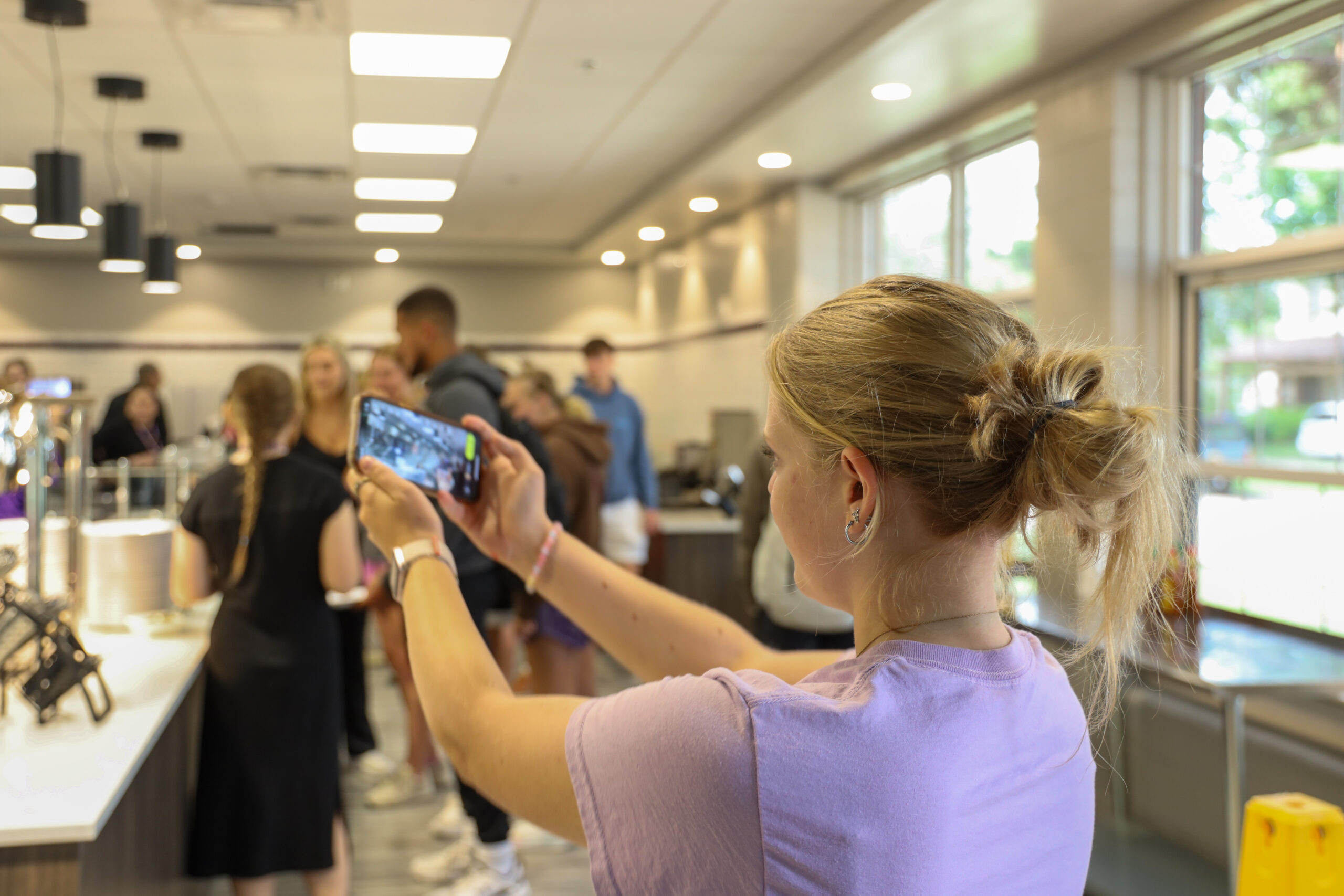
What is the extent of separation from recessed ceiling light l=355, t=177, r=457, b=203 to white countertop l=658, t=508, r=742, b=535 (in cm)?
300

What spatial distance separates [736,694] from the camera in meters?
0.72

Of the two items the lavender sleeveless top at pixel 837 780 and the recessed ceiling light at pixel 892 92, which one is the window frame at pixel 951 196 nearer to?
the recessed ceiling light at pixel 892 92

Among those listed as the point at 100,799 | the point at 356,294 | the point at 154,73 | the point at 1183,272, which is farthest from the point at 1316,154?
the point at 356,294

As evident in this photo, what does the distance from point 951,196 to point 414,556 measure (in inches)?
207

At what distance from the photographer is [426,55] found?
467 cm

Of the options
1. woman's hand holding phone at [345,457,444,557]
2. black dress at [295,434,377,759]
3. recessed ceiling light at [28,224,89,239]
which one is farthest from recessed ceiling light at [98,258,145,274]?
woman's hand holding phone at [345,457,444,557]

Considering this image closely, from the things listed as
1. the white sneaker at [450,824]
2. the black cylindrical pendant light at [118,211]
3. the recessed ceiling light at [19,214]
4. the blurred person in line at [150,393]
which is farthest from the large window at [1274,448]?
the recessed ceiling light at [19,214]

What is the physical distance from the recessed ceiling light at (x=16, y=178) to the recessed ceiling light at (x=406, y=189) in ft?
6.67

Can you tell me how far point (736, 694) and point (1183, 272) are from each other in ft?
13.0

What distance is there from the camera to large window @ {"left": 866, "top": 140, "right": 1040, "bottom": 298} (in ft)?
17.3

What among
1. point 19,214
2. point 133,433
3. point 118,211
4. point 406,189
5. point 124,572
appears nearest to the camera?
point 124,572

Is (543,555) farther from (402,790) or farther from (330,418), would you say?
(402,790)

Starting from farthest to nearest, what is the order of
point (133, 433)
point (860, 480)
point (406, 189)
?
1. point (133, 433)
2. point (406, 189)
3. point (860, 480)

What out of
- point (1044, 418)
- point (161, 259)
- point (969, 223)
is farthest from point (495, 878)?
point (161, 259)
